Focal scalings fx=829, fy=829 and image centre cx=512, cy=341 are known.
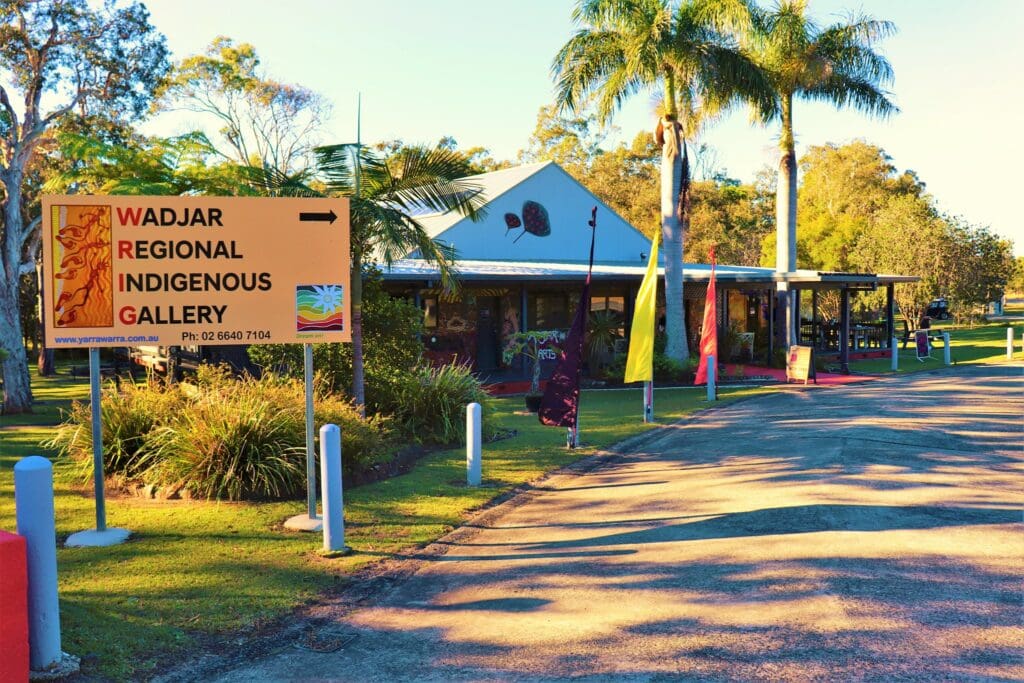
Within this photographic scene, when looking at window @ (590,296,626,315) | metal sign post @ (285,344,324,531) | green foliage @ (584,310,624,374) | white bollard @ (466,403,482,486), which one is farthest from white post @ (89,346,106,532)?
window @ (590,296,626,315)

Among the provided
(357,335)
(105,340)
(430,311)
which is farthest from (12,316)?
(105,340)

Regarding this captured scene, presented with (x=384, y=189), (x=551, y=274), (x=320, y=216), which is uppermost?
(x=384, y=189)

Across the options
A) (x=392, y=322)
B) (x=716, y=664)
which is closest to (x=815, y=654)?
(x=716, y=664)

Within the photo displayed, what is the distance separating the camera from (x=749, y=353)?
25797 millimetres

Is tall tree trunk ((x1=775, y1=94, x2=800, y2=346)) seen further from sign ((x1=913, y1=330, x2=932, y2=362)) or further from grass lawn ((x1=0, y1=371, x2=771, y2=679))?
grass lawn ((x1=0, y1=371, x2=771, y2=679))

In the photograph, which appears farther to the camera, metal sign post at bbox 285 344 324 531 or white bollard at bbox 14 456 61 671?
metal sign post at bbox 285 344 324 531

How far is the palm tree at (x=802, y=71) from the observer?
78.5 feet

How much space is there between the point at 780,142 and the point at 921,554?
2111 centimetres

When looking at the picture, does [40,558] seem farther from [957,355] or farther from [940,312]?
[940,312]

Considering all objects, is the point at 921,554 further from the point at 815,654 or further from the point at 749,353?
the point at 749,353

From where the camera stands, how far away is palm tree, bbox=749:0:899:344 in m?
23.9

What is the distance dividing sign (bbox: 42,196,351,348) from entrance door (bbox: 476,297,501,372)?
1425 cm

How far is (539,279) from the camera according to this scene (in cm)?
1975

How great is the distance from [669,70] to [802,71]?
6.43 meters
